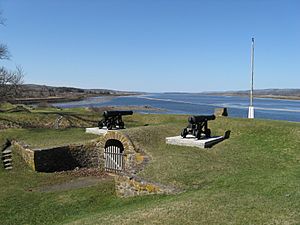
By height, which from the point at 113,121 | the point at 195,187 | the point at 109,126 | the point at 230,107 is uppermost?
the point at 113,121

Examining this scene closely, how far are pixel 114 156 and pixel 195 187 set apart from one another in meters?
6.23

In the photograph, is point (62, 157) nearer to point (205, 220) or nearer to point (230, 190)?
point (230, 190)

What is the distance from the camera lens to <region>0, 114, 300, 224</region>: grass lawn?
8.24 m

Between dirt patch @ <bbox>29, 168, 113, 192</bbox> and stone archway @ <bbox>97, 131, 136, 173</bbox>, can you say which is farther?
A: stone archway @ <bbox>97, 131, 136, 173</bbox>

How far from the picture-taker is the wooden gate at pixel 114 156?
1611cm

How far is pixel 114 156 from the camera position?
1639 cm

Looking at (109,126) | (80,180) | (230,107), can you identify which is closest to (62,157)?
(80,180)

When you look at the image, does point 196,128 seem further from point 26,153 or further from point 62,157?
point 26,153

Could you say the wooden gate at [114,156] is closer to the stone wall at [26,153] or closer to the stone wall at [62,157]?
the stone wall at [62,157]

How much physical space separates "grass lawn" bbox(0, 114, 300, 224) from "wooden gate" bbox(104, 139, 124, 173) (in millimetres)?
879

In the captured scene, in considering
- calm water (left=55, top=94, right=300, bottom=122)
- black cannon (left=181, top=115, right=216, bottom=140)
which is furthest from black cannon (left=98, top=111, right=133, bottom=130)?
calm water (left=55, top=94, right=300, bottom=122)

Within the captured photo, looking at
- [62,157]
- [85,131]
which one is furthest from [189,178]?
[85,131]

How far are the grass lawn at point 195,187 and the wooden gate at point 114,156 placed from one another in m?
0.88

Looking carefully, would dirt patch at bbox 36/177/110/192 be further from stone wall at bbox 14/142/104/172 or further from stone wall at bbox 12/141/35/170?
stone wall at bbox 12/141/35/170
